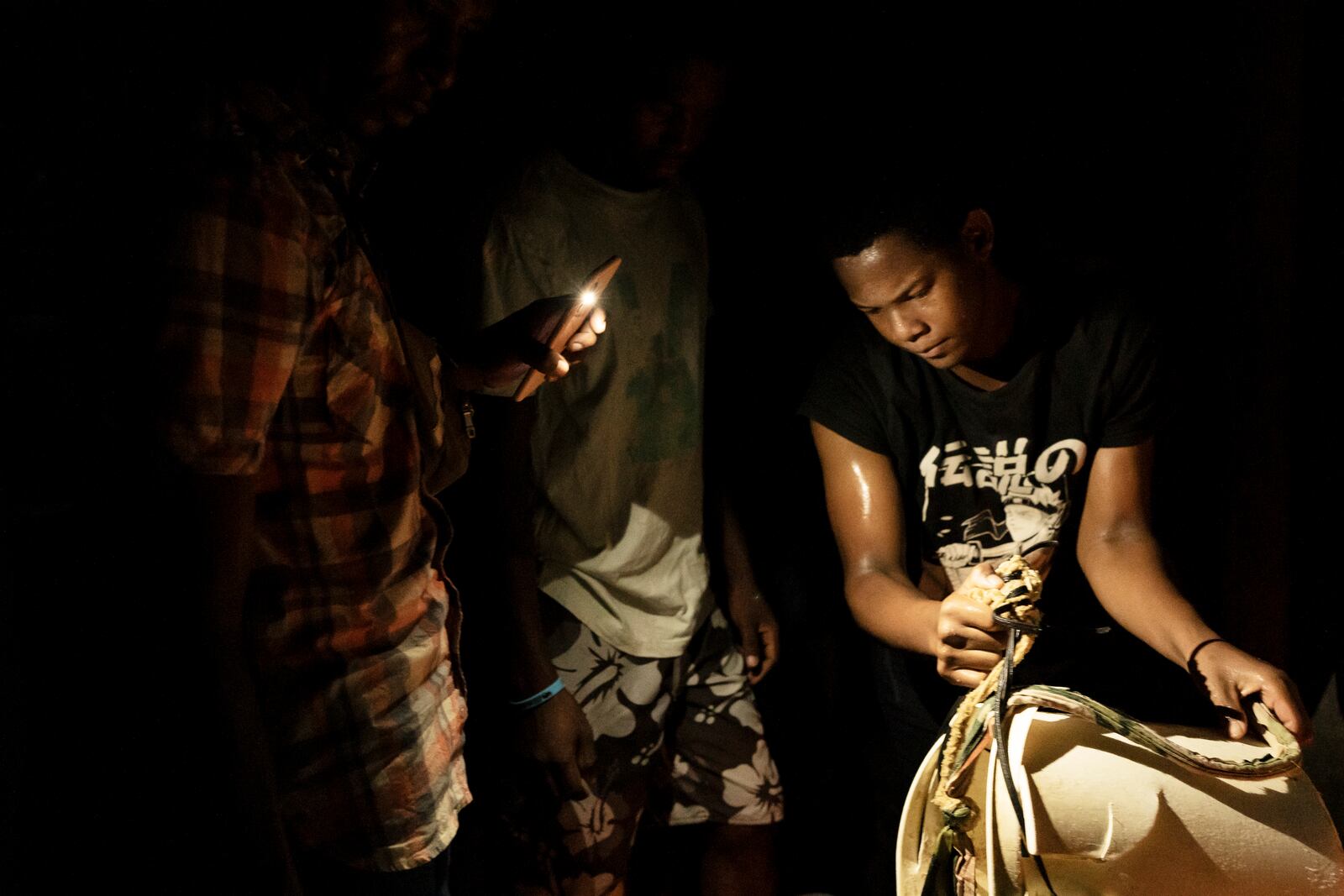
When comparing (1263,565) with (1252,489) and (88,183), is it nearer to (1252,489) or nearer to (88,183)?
(1252,489)

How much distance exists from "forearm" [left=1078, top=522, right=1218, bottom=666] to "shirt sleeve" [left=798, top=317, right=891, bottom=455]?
0.53 meters

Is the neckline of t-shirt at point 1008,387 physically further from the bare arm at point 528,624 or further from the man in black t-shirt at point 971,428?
the bare arm at point 528,624

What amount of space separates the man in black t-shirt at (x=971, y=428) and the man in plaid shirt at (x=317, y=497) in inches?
37.3

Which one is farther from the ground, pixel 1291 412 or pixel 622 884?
pixel 1291 412

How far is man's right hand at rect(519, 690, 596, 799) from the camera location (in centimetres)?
220

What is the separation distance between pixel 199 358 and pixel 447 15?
2.13 feet

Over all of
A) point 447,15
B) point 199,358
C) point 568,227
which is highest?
point 447,15

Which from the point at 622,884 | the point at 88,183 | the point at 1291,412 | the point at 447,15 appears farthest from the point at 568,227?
the point at 1291,412

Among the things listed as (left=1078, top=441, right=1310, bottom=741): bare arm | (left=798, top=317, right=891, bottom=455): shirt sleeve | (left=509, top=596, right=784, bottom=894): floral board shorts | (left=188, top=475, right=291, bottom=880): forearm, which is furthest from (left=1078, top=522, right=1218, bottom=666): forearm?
(left=188, top=475, right=291, bottom=880): forearm

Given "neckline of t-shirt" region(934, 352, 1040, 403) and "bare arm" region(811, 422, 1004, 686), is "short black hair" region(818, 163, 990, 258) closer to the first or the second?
"neckline of t-shirt" region(934, 352, 1040, 403)

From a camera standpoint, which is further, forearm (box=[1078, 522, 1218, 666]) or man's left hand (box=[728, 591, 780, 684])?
man's left hand (box=[728, 591, 780, 684])

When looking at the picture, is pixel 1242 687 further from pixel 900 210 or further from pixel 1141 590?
pixel 900 210

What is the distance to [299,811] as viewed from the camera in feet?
5.14

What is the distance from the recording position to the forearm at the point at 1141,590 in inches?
78.6
